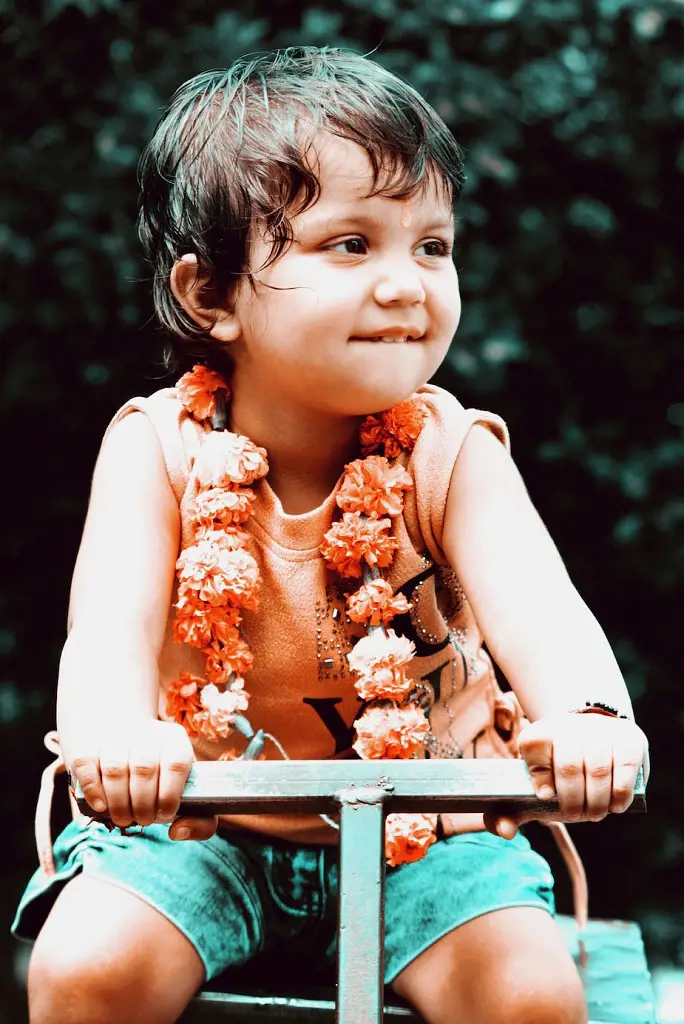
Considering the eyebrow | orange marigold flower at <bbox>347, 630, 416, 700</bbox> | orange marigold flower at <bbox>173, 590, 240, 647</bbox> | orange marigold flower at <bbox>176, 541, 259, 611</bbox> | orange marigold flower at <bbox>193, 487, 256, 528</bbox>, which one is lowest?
orange marigold flower at <bbox>347, 630, 416, 700</bbox>

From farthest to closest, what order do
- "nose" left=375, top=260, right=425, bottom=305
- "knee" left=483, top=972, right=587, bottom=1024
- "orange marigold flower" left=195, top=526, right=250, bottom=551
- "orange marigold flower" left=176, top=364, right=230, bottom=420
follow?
"orange marigold flower" left=176, top=364, right=230, bottom=420 < "orange marigold flower" left=195, top=526, right=250, bottom=551 < "nose" left=375, top=260, right=425, bottom=305 < "knee" left=483, top=972, right=587, bottom=1024

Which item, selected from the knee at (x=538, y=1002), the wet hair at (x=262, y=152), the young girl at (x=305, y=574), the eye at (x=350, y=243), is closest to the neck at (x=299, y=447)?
the young girl at (x=305, y=574)

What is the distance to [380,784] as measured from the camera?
124 cm

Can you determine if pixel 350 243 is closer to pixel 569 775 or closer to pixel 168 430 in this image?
pixel 168 430

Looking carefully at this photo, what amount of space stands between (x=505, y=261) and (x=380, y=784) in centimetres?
174

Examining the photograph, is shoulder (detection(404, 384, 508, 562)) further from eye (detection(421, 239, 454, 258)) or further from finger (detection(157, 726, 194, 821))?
finger (detection(157, 726, 194, 821))

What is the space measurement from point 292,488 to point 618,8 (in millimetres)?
1443

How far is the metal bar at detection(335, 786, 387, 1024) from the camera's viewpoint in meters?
1.17

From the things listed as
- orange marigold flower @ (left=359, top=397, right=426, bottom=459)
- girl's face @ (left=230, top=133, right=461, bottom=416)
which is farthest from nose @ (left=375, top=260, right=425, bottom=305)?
orange marigold flower @ (left=359, top=397, right=426, bottom=459)

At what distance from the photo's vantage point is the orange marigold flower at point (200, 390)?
5.81 ft

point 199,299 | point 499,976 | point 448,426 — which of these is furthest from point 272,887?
point 199,299

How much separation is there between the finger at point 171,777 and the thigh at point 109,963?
26 cm

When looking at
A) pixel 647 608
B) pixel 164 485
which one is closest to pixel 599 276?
pixel 647 608

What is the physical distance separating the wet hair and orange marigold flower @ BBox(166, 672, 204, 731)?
373mm
